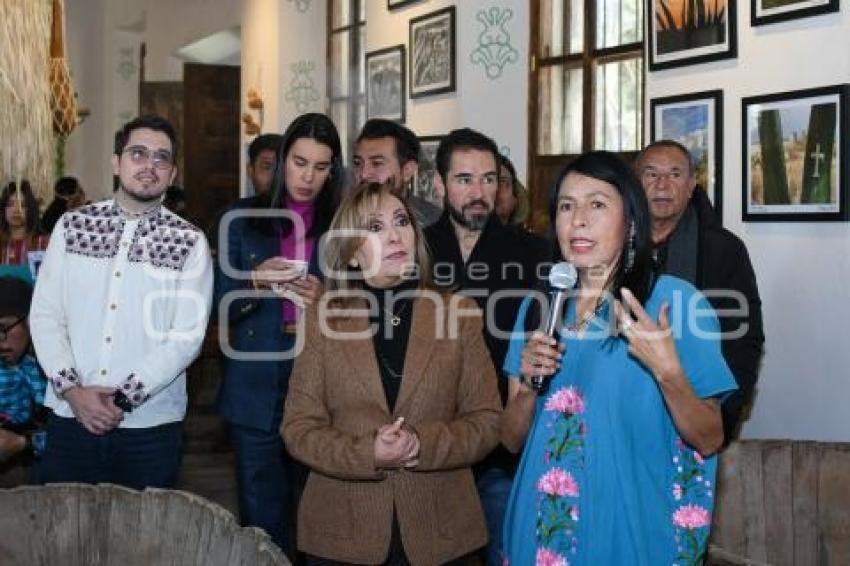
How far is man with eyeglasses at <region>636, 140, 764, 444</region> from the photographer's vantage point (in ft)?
11.2

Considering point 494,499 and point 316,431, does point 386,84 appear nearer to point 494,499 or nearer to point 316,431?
point 494,499

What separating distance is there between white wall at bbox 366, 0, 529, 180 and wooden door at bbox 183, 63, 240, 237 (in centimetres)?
440

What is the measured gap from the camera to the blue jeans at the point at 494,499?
3008mm

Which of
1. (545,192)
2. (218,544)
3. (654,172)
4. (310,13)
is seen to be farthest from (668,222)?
(310,13)

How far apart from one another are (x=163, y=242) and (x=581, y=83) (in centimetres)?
304

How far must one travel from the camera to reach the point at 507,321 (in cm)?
311

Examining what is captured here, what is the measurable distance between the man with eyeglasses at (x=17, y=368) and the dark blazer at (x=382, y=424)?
4.02 feet


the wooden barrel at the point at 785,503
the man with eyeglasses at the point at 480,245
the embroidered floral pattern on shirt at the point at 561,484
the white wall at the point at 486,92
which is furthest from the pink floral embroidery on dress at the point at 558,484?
the white wall at the point at 486,92

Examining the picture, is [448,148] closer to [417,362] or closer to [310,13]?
[417,362]

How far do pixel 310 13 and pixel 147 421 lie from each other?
6.89 m

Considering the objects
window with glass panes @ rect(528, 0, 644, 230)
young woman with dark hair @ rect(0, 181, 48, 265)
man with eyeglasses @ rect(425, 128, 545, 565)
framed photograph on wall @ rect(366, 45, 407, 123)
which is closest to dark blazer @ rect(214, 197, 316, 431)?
man with eyeglasses @ rect(425, 128, 545, 565)

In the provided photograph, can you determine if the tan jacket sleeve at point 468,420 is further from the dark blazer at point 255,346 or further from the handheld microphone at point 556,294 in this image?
the dark blazer at point 255,346

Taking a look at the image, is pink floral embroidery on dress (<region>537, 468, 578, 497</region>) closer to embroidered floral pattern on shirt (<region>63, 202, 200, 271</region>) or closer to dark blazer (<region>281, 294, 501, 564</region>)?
dark blazer (<region>281, 294, 501, 564</region>)

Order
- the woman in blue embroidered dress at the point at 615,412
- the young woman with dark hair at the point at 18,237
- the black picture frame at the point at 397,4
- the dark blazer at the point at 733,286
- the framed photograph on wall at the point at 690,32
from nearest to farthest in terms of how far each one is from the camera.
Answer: the woman in blue embroidered dress at the point at 615,412 → the dark blazer at the point at 733,286 → the framed photograph on wall at the point at 690,32 → the young woman with dark hair at the point at 18,237 → the black picture frame at the point at 397,4
